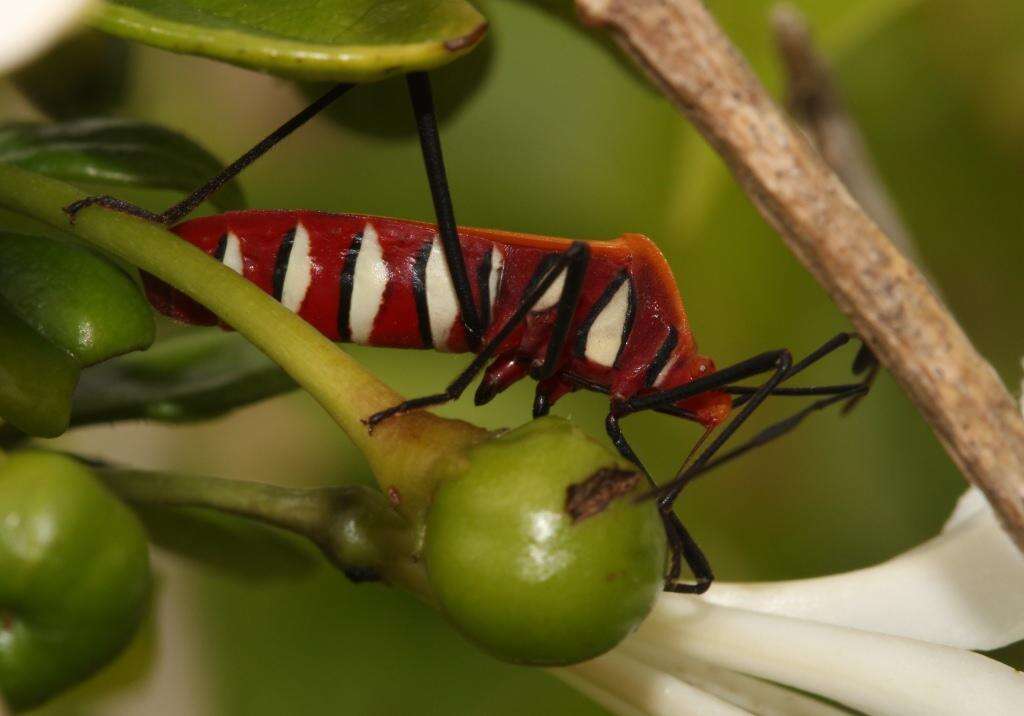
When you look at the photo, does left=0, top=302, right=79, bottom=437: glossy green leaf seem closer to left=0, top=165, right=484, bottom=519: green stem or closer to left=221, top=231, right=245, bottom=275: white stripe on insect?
left=0, top=165, right=484, bottom=519: green stem

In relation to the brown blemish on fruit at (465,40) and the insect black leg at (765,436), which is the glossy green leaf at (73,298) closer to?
the brown blemish on fruit at (465,40)

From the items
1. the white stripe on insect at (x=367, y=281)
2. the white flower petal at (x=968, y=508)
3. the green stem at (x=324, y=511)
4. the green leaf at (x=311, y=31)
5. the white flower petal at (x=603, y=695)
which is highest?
the green leaf at (x=311, y=31)

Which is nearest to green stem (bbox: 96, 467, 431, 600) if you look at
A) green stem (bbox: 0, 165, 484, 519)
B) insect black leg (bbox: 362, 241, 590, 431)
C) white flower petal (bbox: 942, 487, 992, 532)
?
green stem (bbox: 0, 165, 484, 519)

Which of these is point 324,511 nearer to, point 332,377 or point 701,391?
point 332,377

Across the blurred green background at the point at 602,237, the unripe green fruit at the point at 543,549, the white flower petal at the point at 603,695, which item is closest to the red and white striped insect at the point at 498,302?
the white flower petal at the point at 603,695

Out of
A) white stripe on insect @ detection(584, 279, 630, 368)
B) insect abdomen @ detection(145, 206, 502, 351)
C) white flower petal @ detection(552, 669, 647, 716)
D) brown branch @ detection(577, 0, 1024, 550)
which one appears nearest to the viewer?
brown branch @ detection(577, 0, 1024, 550)

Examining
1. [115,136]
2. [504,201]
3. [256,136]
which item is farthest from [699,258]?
[115,136]
